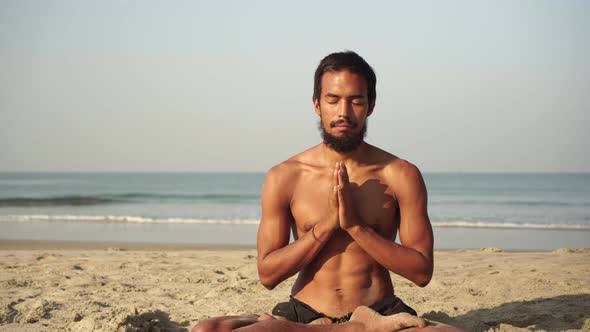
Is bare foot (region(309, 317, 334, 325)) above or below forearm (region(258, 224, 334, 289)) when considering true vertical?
below

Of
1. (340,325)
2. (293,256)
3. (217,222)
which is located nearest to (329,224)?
(293,256)

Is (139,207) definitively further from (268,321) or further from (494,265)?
(268,321)

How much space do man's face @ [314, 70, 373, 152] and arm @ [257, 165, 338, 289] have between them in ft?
1.42

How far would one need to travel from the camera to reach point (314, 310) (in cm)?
389

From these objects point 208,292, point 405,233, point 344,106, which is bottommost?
point 208,292

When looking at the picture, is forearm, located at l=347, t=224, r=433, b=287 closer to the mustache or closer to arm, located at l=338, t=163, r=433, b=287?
arm, located at l=338, t=163, r=433, b=287

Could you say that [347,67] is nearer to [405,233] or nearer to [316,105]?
[316,105]

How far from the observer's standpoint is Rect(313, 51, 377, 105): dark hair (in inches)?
150

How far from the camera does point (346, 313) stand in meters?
3.82

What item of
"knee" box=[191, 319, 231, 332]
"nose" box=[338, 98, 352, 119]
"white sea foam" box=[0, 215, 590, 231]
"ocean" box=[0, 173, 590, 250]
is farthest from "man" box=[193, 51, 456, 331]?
"white sea foam" box=[0, 215, 590, 231]

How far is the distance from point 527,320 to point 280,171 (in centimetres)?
294

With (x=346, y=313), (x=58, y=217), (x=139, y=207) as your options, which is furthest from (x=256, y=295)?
(x=139, y=207)

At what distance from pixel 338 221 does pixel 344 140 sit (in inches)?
20.4

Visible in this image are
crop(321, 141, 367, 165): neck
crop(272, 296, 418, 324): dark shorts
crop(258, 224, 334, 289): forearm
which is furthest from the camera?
crop(321, 141, 367, 165): neck
